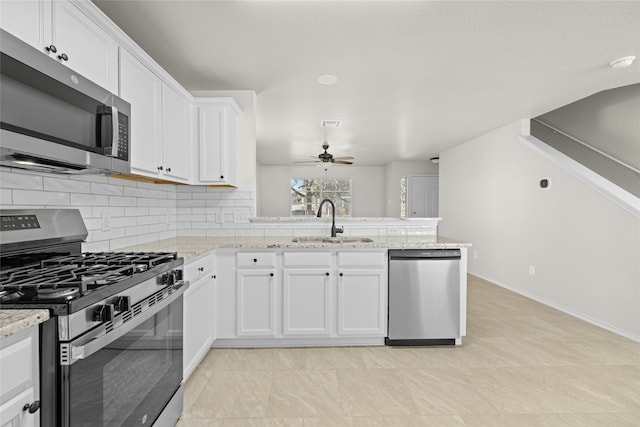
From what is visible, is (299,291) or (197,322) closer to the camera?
(197,322)

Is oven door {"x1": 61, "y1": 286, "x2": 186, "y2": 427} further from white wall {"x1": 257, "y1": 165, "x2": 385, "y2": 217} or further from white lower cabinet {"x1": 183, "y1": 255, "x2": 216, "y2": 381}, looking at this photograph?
white wall {"x1": 257, "y1": 165, "x2": 385, "y2": 217}

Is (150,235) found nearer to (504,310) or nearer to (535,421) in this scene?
(535,421)

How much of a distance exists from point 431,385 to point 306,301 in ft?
3.66

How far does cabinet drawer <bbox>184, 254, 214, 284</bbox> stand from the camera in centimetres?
217

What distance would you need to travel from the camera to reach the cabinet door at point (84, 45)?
1450mm

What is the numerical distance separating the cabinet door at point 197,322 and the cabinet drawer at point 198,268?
4cm

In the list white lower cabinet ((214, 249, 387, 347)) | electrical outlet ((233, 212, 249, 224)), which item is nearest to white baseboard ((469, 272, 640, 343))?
white lower cabinet ((214, 249, 387, 347))

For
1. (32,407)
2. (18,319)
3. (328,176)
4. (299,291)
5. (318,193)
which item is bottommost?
(299,291)

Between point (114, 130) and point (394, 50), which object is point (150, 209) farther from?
point (394, 50)

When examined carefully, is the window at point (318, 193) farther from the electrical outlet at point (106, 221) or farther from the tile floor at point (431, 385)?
the electrical outlet at point (106, 221)

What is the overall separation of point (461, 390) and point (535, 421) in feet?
1.38

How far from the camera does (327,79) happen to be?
3229 mm

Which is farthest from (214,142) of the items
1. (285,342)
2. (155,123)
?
(285,342)

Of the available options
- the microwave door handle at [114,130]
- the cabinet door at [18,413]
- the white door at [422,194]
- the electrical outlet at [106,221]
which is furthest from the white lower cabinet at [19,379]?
the white door at [422,194]
